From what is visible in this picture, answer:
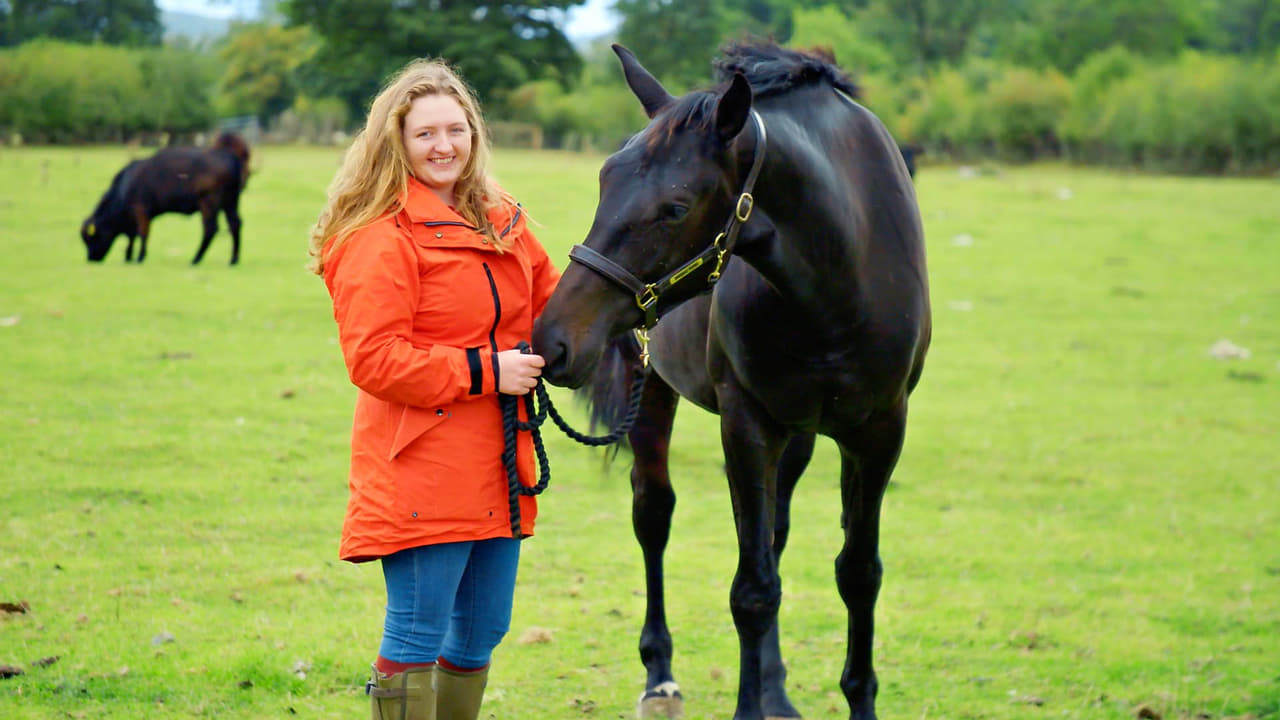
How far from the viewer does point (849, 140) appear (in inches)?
131

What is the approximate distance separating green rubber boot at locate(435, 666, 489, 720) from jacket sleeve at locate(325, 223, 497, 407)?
0.79m

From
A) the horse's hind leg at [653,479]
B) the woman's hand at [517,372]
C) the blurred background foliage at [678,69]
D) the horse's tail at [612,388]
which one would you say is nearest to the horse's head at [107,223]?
the blurred background foliage at [678,69]

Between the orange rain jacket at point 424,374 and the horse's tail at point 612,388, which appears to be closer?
the orange rain jacket at point 424,374

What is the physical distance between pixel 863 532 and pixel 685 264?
1.35 m

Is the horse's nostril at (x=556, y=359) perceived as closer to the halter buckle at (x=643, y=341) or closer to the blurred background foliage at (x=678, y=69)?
the halter buckle at (x=643, y=341)

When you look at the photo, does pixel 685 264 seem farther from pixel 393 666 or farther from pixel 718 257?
pixel 393 666

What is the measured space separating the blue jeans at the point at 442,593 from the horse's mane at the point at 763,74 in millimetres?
1129

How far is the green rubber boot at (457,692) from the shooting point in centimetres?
304

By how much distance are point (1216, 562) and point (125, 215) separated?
1367cm

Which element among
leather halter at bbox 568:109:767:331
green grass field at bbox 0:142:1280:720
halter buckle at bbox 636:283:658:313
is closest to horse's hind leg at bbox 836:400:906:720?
green grass field at bbox 0:142:1280:720

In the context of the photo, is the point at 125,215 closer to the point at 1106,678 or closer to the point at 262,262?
the point at 262,262

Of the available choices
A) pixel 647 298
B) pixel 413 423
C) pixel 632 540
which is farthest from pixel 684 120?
pixel 632 540

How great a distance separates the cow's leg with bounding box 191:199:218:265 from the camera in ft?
50.3

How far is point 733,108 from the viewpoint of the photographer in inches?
105
